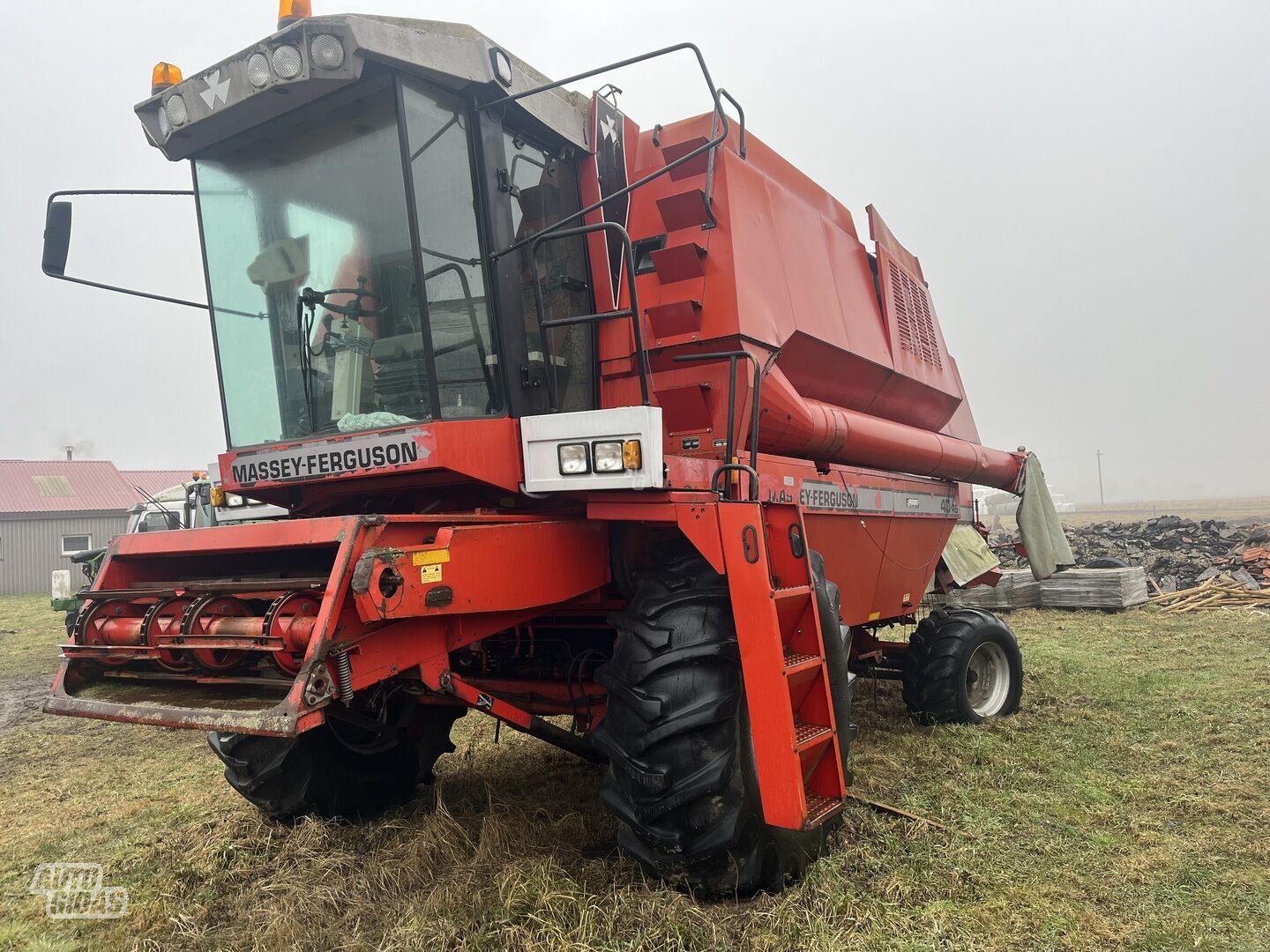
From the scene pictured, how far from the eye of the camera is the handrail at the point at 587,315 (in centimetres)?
318

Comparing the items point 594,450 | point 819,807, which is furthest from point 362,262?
point 819,807

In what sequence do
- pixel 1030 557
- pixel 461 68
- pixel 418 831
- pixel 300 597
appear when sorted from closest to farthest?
pixel 300 597 → pixel 461 68 → pixel 418 831 → pixel 1030 557

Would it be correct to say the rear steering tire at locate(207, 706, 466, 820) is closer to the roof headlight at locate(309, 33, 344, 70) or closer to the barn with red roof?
the roof headlight at locate(309, 33, 344, 70)

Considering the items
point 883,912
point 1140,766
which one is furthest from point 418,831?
point 1140,766

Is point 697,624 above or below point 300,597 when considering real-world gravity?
below

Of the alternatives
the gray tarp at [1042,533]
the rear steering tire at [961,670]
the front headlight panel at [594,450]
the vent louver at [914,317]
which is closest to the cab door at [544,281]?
the front headlight panel at [594,450]

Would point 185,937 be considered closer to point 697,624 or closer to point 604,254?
point 697,624

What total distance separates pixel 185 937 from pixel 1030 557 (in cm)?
614

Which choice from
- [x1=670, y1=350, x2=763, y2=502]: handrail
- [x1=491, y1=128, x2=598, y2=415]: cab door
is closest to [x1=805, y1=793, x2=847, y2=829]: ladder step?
[x1=670, y1=350, x2=763, y2=502]: handrail

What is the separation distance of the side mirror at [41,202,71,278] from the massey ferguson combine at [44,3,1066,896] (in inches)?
0.4

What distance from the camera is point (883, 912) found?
2953mm

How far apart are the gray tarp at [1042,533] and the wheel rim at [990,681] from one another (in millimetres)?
1121

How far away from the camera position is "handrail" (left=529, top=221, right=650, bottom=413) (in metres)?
3.18

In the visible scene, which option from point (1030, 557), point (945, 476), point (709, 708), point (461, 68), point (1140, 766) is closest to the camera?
point (709, 708)
